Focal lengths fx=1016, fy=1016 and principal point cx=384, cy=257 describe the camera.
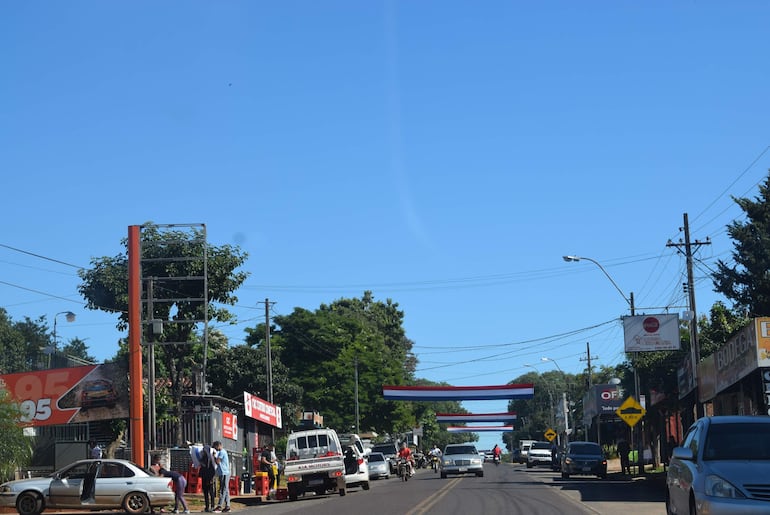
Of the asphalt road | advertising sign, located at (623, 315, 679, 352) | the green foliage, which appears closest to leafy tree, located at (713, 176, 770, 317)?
advertising sign, located at (623, 315, 679, 352)

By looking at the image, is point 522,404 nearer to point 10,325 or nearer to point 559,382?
point 559,382

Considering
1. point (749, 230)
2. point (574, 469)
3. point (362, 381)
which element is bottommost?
point (574, 469)

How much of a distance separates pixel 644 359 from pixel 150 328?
126 feet

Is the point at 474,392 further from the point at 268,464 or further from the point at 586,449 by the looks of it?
the point at 268,464

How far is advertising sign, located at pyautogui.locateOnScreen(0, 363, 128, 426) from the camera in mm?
36969

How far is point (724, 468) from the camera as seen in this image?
13328 millimetres

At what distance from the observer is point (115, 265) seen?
45031mm

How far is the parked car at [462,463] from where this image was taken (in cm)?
4956

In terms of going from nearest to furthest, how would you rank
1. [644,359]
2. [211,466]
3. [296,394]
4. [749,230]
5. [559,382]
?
[211,466] < [749,230] < [644,359] < [296,394] < [559,382]

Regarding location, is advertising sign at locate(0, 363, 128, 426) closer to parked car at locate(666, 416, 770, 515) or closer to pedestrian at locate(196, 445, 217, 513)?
pedestrian at locate(196, 445, 217, 513)

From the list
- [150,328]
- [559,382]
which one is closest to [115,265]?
[150,328]

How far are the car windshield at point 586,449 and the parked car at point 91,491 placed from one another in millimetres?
25624

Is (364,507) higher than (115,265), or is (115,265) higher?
(115,265)

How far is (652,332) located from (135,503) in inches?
1180
